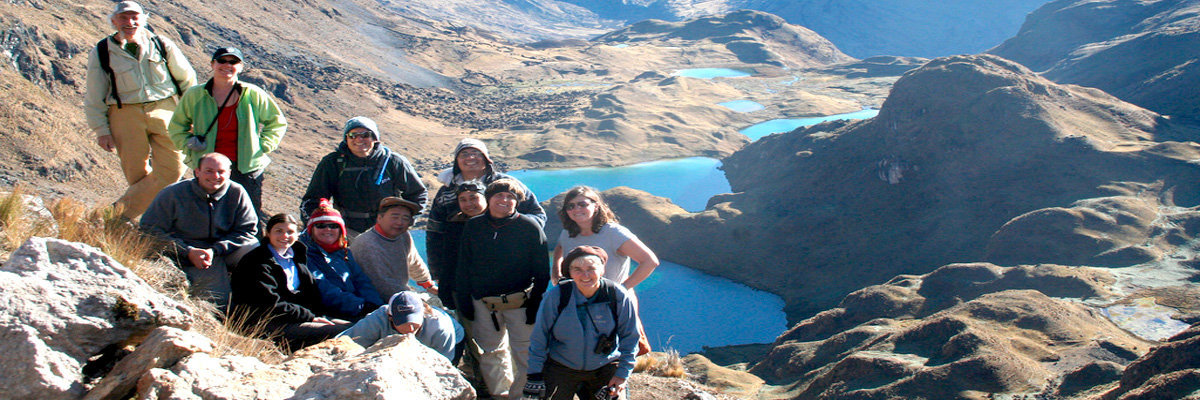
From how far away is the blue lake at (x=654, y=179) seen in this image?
5894 cm

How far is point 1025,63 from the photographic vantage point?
8794 centimetres

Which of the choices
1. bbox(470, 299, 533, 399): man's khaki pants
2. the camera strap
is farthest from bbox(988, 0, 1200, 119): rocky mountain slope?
the camera strap

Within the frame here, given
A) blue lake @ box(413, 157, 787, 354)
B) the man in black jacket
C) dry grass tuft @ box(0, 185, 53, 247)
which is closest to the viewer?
dry grass tuft @ box(0, 185, 53, 247)

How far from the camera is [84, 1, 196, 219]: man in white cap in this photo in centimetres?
512

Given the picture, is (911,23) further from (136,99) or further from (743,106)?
(136,99)

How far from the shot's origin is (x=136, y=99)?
5250 millimetres

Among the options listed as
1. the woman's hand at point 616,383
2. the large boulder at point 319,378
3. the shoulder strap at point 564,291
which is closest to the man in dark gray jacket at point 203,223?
the large boulder at point 319,378

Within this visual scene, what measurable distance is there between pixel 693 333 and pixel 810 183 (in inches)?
656

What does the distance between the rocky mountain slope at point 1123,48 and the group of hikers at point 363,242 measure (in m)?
54.2

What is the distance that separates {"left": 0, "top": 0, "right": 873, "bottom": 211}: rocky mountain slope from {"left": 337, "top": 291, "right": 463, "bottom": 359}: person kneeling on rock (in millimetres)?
23169

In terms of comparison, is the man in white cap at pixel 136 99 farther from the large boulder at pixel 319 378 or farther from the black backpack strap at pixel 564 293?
the black backpack strap at pixel 564 293

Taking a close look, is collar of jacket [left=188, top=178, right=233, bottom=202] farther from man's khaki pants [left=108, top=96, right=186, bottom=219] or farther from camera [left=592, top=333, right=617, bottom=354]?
camera [left=592, top=333, right=617, bottom=354]

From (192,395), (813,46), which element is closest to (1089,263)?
(192,395)

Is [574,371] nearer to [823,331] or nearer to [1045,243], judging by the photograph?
[823,331]
